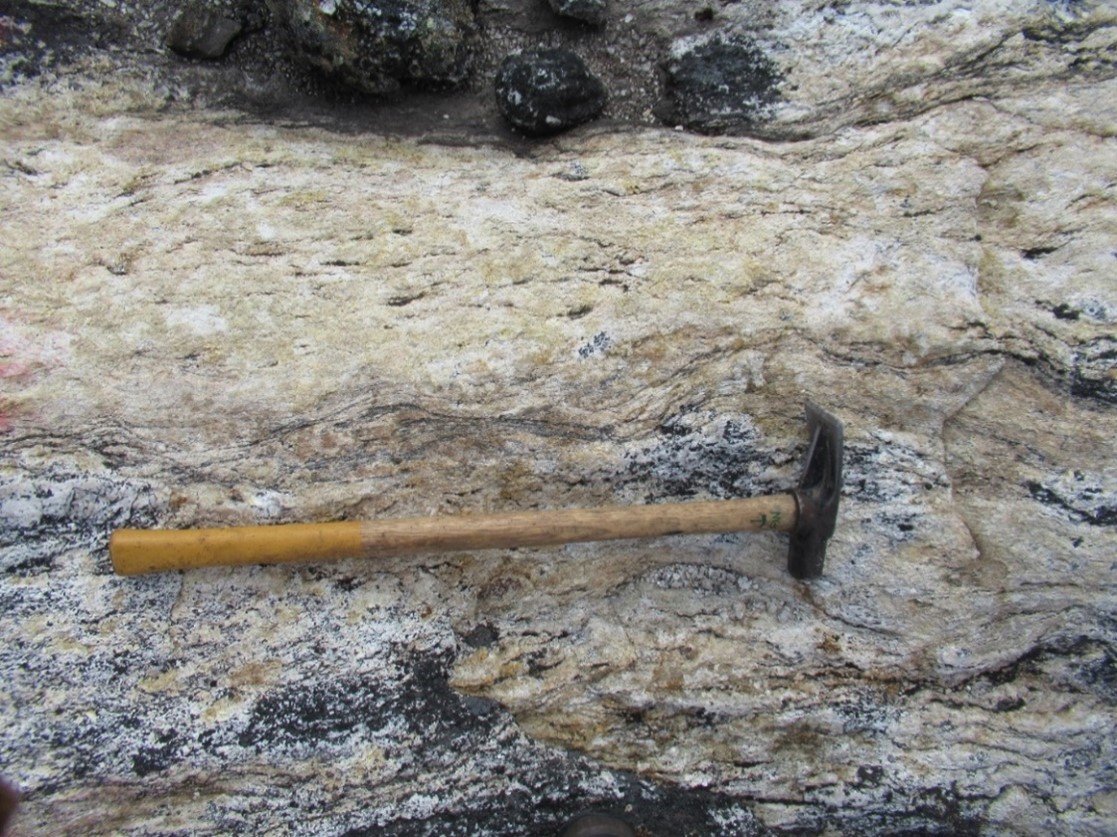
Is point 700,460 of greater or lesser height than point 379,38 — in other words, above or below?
below

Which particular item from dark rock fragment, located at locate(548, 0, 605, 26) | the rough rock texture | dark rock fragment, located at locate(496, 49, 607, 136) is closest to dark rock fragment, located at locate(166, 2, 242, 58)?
the rough rock texture

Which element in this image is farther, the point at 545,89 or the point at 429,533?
the point at 545,89

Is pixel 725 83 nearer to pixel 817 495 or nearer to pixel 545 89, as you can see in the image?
pixel 545 89

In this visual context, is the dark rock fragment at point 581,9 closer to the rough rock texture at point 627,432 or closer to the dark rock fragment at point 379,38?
the dark rock fragment at point 379,38

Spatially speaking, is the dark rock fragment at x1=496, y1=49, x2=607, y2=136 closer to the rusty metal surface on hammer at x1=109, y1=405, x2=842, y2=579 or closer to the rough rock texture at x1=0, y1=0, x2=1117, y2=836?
the rough rock texture at x1=0, y1=0, x2=1117, y2=836

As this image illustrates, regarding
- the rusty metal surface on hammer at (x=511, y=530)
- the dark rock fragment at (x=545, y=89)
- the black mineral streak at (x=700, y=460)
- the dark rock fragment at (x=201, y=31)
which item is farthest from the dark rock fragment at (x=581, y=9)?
the rusty metal surface on hammer at (x=511, y=530)

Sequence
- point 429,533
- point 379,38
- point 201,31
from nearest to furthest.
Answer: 1. point 429,533
2. point 379,38
3. point 201,31

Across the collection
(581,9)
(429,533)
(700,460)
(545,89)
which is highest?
(581,9)

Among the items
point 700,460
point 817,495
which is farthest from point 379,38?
point 817,495
